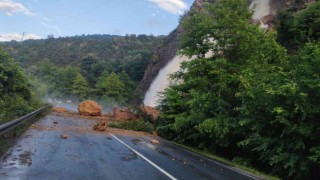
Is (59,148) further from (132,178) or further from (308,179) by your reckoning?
(308,179)

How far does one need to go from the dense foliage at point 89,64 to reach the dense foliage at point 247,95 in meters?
35.3

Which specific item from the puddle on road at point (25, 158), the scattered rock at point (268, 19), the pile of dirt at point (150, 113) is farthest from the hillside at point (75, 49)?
the puddle on road at point (25, 158)

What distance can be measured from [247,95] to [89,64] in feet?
395

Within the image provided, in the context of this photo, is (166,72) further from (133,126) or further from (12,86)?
(12,86)

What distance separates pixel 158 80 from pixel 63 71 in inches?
2669

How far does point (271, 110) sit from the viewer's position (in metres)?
15.3

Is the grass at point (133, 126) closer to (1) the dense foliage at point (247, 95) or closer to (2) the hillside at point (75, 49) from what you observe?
(1) the dense foliage at point (247, 95)

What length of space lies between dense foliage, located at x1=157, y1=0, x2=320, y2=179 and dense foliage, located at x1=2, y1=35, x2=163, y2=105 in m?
35.3

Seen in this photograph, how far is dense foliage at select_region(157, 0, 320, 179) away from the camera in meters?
14.5

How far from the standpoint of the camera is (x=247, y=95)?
1744 centimetres

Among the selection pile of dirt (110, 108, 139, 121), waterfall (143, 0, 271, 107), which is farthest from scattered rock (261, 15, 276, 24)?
pile of dirt (110, 108, 139, 121)

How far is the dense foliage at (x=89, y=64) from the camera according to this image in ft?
321

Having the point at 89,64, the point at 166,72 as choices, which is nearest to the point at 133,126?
the point at 166,72

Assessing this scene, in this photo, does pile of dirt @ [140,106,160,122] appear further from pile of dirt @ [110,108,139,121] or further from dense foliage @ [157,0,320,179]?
dense foliage @ [157,0,320,179]
